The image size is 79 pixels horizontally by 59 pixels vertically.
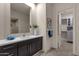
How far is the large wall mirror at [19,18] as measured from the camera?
2.69 meters

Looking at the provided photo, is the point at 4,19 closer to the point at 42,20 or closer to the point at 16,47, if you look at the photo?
the point at 16,47

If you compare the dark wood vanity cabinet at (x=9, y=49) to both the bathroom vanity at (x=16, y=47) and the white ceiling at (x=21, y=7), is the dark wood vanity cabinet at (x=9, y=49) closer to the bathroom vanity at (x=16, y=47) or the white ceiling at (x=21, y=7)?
the bathroom vanity at (x=16, y=47)

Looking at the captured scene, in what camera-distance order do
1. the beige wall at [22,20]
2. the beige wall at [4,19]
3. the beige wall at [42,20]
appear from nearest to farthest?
→ 1. the beige wall at [4,19]
2. the beige wall at [22,20]
3. the beige wall at [42,20]

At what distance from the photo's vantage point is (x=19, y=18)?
2996mm

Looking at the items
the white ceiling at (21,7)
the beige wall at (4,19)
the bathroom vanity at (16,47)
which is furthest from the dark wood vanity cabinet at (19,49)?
the white ceiling at (21,7)

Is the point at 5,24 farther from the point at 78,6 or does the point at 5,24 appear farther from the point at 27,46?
the point at 78,6

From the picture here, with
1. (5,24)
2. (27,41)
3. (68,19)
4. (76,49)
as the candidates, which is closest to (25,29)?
(27,41)

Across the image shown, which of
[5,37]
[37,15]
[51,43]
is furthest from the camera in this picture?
[51,43]

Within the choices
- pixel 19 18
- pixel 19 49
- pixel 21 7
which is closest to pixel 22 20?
pixel 19 18

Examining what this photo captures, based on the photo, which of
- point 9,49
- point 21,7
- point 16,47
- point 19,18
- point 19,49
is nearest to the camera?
point 9,49

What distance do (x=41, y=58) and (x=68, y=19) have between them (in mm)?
6497

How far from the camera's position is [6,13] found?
2.41m

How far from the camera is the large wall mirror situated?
8.83ft

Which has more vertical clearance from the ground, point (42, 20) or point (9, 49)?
point (42, 20)
